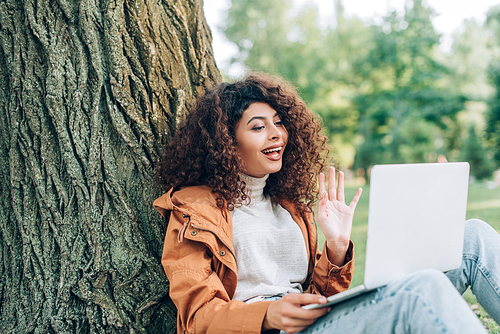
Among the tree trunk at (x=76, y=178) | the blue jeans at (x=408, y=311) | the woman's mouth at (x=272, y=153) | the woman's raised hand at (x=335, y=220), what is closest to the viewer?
the blue jeans at (x=408, y=311)

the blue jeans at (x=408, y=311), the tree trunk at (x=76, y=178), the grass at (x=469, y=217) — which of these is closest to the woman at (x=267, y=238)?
the blue jeans at (x=408, y=311)

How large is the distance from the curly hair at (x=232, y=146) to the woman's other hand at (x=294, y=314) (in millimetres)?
653

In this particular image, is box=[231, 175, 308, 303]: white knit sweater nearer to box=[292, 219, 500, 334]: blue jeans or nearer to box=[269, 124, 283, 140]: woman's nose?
box=[269, 124, 283, 140]: woman's nose

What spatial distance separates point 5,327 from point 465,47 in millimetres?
28404

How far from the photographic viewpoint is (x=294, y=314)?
1.38 metres

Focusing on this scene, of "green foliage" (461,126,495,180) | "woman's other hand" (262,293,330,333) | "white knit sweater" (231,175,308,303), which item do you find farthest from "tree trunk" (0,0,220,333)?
"green foliage" (461,126,495,180)

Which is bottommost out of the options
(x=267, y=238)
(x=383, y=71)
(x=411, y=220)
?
(x=267, y=238)

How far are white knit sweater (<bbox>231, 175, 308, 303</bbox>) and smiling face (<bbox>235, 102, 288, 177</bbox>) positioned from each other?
11 cm

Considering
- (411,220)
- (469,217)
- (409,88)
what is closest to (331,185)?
(411,220)

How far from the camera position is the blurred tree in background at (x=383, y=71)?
58.8 ft

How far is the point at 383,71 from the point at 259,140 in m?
19.8

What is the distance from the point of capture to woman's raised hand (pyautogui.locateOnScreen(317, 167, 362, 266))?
6.18ft

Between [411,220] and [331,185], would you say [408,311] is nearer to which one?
[411,220]

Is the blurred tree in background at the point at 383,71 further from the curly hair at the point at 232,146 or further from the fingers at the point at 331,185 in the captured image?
the fingers at the point at 331,185
